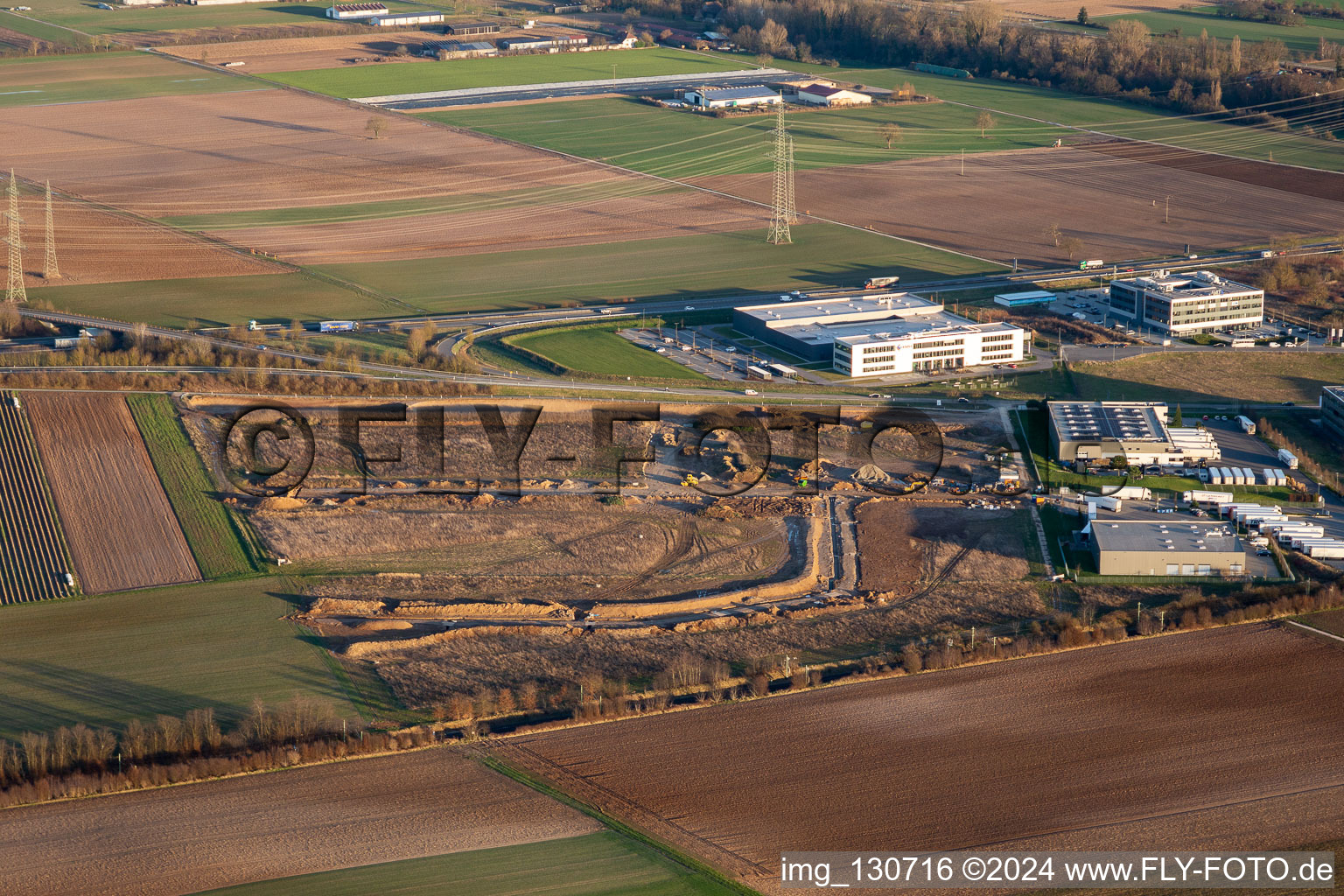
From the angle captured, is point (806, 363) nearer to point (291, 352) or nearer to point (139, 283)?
point (291, 352)

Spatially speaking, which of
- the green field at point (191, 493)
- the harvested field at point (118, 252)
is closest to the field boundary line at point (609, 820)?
the green field at point (191, 493)

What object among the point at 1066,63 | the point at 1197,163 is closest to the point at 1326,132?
the point at 1197,163

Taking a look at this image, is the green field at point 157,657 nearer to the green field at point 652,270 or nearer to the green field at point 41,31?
the green field at point 652,270

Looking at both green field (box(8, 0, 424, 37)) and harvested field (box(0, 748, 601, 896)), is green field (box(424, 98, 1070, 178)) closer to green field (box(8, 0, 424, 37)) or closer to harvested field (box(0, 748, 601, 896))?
green field (box(8, 0, 424, 37))

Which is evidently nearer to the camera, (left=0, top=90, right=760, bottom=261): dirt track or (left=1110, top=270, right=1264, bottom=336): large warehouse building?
(left=1110, top=270, right=1264, bottom=336): large warehouse building

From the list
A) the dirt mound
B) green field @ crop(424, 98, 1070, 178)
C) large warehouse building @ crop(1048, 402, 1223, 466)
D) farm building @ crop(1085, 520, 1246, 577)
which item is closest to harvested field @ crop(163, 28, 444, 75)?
green field @ crop(424, 98, 1070, 178)

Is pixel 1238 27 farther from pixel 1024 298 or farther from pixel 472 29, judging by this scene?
pixel 1024 298
